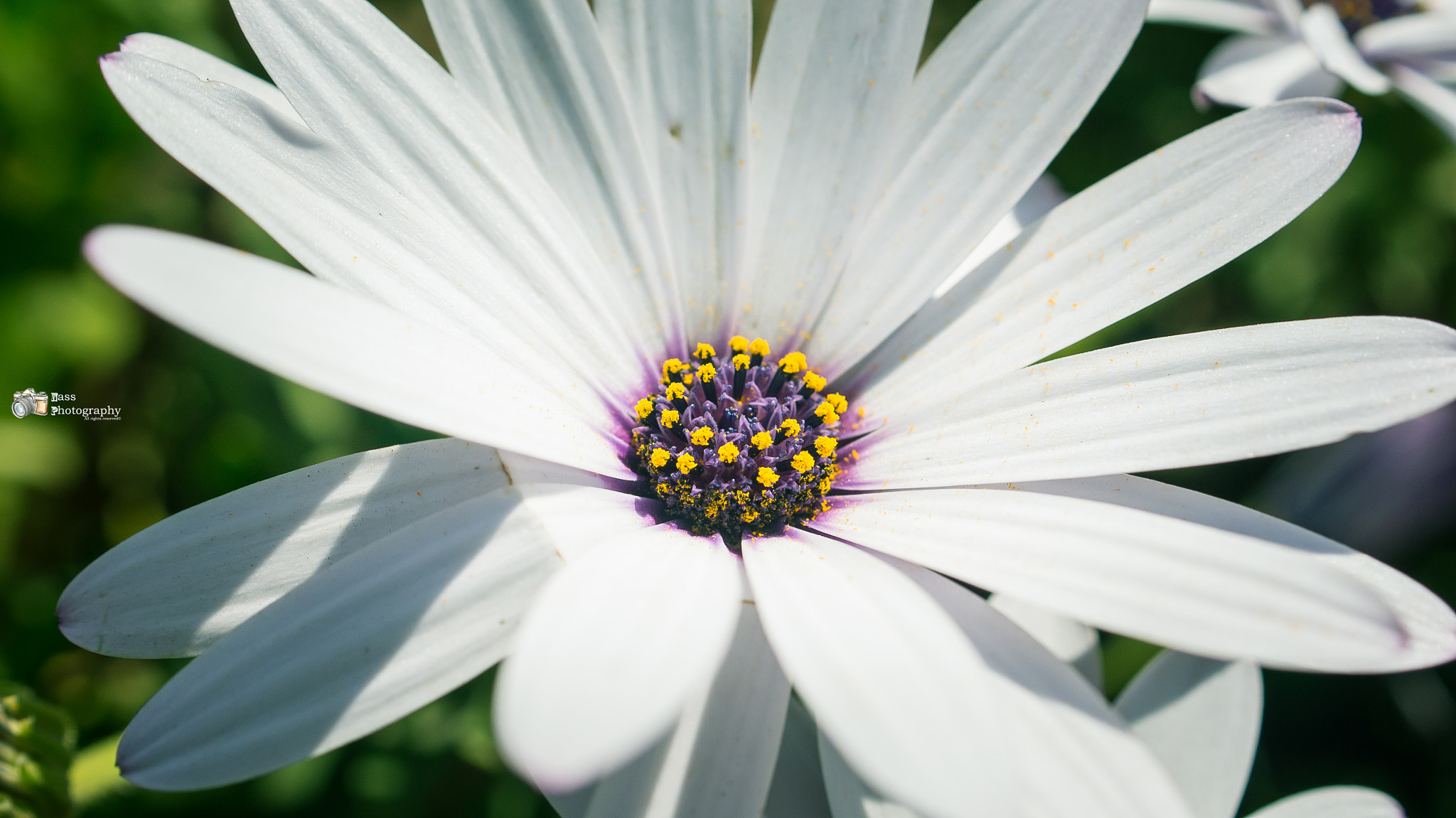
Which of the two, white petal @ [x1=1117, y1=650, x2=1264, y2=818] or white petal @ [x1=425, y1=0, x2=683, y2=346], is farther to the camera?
white petal @ [x1=1117, y1=650, x2=1264, y2=818]

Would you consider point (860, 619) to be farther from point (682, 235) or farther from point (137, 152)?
point (137, 152)

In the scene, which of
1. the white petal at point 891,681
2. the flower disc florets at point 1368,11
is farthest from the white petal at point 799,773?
the flower disc florets at point 1368,11

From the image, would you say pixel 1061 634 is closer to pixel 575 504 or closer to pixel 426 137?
pixel 575 504

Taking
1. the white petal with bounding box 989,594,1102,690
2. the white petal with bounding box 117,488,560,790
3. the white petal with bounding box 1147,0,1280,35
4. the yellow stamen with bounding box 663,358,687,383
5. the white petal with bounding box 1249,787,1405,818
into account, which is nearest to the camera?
the white petal with bounding box 117,488,560,790

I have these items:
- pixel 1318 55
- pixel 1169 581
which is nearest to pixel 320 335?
pixel 1169 581

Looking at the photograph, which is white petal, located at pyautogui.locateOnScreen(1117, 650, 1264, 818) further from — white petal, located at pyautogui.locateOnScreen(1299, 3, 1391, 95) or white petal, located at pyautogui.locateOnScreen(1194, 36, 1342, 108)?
white petal, located at pyautogui.locateOnScreen(1299, 3, 1391, 95)

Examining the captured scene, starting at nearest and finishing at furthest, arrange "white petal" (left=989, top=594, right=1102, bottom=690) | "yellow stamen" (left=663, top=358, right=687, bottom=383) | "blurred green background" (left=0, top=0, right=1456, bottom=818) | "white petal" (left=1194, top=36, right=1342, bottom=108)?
"white petal" (left=989, top=594, right=1102, bottom=690) < "yellow stamen" (left=663, top=358, right=687, bottom=383) < "white petal" (left=1194, top=36, right=1342, bottom=108) < "blurred green background" (left=0, top=0, right=1456, bottom=818)

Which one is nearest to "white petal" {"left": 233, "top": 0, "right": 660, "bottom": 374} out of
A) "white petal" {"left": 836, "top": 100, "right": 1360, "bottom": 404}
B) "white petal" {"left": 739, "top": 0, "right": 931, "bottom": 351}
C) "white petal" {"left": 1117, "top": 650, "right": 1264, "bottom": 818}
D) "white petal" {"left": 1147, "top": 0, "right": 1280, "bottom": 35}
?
"white petal" {"left": 739, "top": 0, "right": 931, "bottom": 351}
